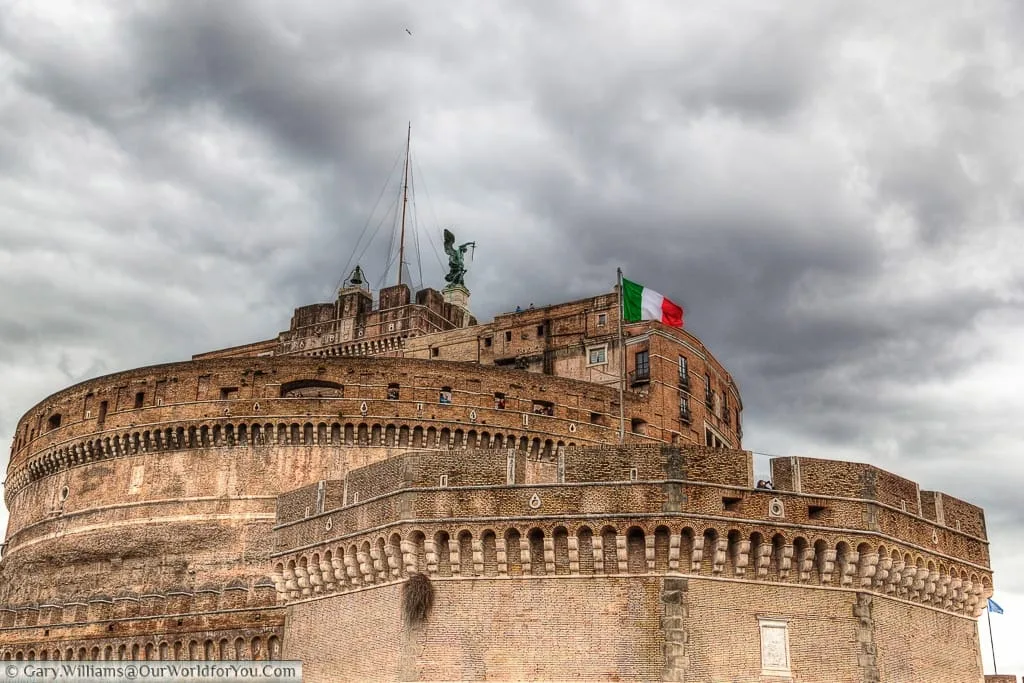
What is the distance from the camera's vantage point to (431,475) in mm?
22312

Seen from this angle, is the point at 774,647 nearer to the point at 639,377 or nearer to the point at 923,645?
the point at 923,645

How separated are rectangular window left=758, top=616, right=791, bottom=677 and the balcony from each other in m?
32.0

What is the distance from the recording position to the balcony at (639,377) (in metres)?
53.0

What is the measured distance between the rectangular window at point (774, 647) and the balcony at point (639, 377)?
32.0m

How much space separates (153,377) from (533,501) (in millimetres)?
32903

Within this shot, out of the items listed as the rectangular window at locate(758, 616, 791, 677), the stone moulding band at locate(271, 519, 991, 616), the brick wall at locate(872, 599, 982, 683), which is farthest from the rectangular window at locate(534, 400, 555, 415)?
the rectangular window at locate(758, 616, 791, 677)

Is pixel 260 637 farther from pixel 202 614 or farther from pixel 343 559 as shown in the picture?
pixel 343 559

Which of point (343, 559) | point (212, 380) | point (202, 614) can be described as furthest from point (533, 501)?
point (212, 380)

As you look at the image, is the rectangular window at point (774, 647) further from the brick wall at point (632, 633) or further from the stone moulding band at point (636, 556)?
the stone moulding band at point (636, 556)

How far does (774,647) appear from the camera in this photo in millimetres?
20938

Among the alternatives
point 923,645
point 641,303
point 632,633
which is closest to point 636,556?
point 632,633

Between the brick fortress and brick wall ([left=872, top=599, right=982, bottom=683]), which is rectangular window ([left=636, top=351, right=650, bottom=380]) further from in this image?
brick wall ([left=872, top=599, right=982, bottom=683])

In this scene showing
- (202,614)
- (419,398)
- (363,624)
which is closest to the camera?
(363,624)

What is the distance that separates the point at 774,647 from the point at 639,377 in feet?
107
